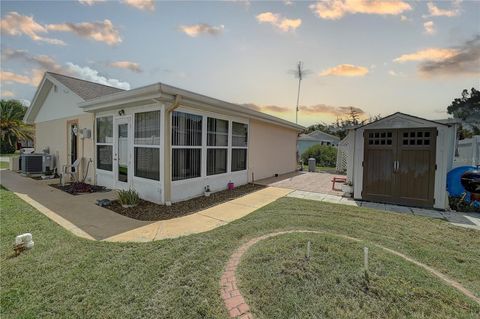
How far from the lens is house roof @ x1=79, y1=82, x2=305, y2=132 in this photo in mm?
5633

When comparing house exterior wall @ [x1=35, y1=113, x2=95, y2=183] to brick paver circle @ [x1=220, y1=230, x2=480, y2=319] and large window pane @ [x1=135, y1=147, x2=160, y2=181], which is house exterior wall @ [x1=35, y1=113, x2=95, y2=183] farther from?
brick paver circle @ [x1=220, y1=230, x2=480, y2=319]

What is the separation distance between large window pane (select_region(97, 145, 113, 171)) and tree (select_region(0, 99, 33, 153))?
2476 cm

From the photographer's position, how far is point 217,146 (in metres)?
8.01

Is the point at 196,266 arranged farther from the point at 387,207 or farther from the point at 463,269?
the point at 387,207

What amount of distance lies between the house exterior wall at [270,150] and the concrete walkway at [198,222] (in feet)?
11.2

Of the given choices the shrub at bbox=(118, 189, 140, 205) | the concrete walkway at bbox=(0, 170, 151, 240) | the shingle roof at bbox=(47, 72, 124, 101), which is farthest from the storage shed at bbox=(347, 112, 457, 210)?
the shingle roof at bbox=(47, 72, 124, 101)

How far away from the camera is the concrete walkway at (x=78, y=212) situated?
4.57 m

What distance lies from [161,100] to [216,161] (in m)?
2.92

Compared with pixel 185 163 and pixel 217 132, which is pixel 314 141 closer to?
pixel 217 132

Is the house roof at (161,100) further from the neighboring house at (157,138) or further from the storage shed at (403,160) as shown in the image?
the storage shed at (403,160)

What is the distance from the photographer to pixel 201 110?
23.4 ft

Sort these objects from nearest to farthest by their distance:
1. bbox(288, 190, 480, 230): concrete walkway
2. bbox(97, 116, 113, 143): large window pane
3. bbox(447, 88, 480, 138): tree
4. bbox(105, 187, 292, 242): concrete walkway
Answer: bbox(105, 187, 292, 242): concrete walkway < bbox(288, 190, 480, 230): concrete walkway < bbox(97, 116, 113, 143): large window pane < bbox(447, 88, 480, 138): tree

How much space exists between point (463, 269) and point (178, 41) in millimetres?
9113

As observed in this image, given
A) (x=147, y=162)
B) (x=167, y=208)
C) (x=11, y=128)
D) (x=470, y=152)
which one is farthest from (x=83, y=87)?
(x=11, y=128)
